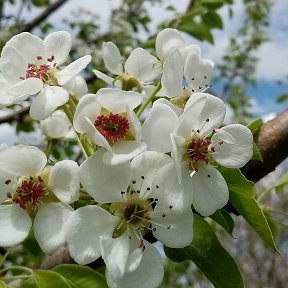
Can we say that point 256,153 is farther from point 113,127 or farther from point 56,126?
point 56,126

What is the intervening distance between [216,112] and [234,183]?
16cm

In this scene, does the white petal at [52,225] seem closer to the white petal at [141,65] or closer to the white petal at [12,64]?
the white petal at [12,64]

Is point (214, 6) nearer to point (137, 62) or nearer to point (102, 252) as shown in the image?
point (137, 62)

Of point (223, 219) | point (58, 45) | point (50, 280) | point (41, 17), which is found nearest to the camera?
point (50, 280)

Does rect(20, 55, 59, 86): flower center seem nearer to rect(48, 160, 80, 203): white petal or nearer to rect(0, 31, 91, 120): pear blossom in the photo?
rect(0, 31, 91, 120): pear blossom

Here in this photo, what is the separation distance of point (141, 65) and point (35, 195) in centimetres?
48

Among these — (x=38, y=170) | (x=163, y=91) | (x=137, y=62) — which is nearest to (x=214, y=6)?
(x=137, y=62)

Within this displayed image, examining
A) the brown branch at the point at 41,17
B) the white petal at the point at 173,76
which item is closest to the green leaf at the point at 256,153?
the white petal at the point at 173,76

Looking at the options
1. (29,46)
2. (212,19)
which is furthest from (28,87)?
(212,19)

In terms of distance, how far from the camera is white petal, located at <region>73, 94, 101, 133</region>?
3.27 feet

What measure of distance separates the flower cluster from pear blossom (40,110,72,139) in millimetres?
448

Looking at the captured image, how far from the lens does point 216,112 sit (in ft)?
3.48

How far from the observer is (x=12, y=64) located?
118 centimetres

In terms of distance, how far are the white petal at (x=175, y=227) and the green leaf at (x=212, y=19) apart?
1.93 m
